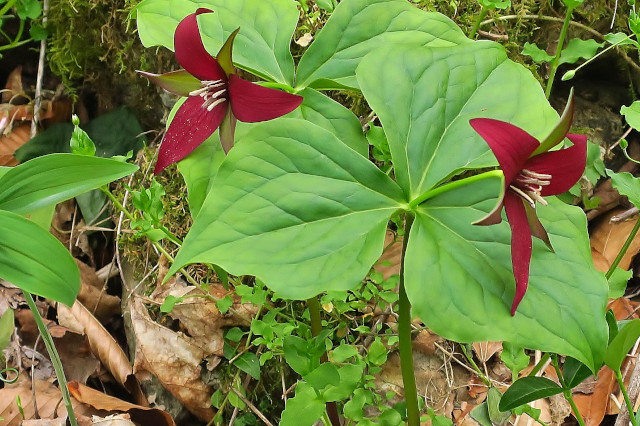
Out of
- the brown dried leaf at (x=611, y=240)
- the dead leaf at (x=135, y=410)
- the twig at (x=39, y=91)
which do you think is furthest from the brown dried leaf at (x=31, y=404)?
the brown dried leaf at (x=611, y=240)

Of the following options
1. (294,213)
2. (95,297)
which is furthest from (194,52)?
(95,297)

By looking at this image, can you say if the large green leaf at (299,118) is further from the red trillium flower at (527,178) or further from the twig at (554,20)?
the twig at (554,20)

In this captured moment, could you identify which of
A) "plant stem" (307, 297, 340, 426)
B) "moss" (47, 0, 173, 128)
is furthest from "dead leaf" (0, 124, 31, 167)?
"plant stem" (307, 297, 340, 426)

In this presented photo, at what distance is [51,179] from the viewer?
1103mm

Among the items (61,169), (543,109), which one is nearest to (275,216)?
(61,169)

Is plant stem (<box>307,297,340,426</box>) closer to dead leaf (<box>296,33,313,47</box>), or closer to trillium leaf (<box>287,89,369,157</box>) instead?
trillium leaf (<box>287,89,369,157</box>)

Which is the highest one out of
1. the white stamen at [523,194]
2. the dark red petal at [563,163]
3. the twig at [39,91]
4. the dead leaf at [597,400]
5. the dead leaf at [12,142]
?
the dark red petal at [563,163]

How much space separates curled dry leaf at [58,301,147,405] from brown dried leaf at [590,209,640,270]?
1486mm

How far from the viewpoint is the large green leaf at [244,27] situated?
1.32 metres

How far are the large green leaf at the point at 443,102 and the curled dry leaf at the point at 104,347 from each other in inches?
47.9

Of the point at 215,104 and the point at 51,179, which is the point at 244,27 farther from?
the point at 51,179

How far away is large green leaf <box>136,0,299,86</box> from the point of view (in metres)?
1.32

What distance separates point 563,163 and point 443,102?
0.30 meters

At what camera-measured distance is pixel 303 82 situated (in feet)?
4.31
